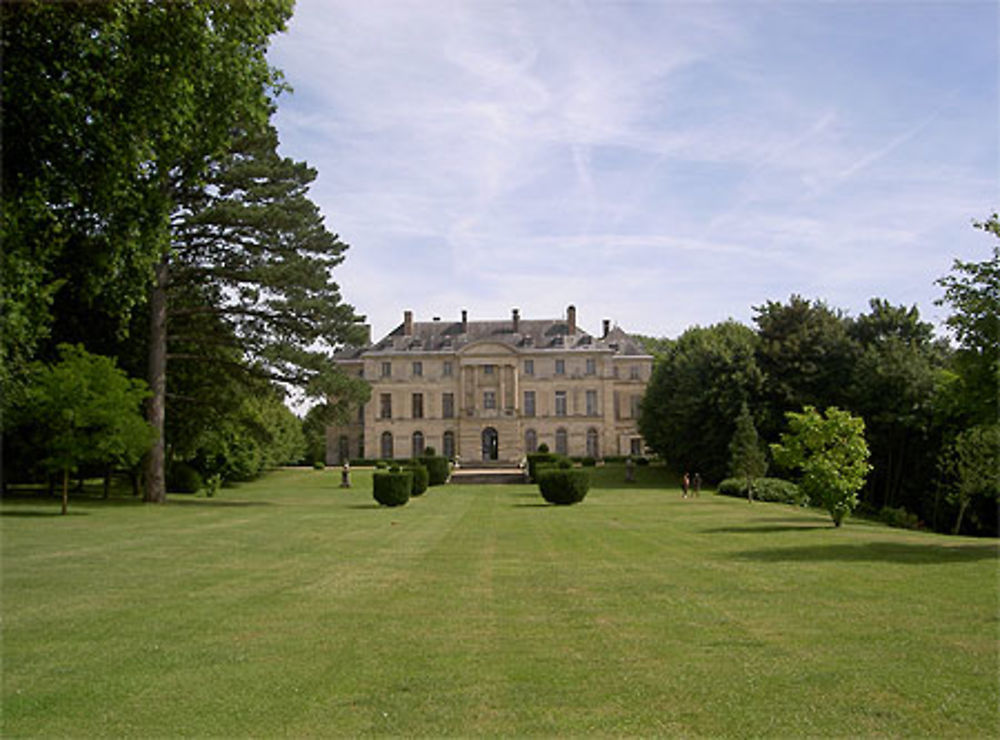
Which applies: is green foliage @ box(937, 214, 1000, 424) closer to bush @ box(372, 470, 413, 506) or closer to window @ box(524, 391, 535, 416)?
bush @ box(372, 470, 413, 506)

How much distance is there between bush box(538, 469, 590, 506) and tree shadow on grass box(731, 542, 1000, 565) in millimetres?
13703

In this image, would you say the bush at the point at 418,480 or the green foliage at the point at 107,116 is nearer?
the green foliage at the point at 107,116

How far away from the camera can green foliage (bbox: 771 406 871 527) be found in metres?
20.8

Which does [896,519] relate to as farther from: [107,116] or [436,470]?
[107,116]

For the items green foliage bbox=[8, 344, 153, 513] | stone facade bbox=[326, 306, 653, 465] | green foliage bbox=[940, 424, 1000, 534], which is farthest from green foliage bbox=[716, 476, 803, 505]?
stone facade bbox=[326, 306, 653, 465]

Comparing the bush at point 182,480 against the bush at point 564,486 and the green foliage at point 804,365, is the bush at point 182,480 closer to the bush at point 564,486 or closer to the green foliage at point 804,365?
the bush at point 564,486

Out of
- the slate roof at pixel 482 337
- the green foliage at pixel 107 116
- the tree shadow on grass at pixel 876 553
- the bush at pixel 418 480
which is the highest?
the slate roof at pixel 482 337

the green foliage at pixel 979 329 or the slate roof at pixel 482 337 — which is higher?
the slate roof at pixel 482 337

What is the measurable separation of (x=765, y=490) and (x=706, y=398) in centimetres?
1007

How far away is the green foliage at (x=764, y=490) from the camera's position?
34344 mm

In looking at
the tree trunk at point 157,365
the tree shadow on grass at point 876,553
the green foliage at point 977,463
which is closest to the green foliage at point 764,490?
the green foliage at point 977,463

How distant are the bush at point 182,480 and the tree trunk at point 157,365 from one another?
8090 millimetres

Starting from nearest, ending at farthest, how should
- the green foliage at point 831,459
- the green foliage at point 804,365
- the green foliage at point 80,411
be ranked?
the green foliage at point 831,459 < the green foliage at point 80,411 < the green foliage at point 804,365

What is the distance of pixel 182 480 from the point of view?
3769 cm
